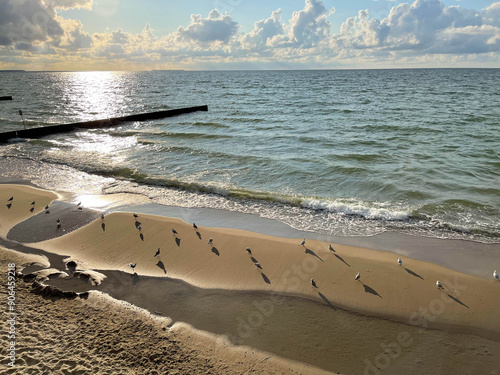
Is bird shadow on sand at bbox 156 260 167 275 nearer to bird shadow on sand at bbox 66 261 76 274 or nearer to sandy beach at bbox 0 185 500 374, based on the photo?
sandy beach at bbox 0 185 500 374

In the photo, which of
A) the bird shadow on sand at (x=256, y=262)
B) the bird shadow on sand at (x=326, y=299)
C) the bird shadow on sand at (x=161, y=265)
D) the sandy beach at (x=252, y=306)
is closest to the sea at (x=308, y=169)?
the sandy beach at (x=252, y=306)

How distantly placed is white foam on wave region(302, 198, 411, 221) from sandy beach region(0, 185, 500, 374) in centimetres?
229

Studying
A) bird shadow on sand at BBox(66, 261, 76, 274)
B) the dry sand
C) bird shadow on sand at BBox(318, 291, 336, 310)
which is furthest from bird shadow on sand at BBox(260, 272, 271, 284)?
bird shadow on sand at BBox(66, 261, 76, 274)

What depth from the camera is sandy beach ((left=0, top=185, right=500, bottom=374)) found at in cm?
441

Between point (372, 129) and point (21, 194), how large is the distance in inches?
852

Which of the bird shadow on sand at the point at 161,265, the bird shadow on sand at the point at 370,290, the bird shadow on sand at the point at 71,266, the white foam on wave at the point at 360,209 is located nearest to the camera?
the bird shadow on sand at the point at 370,290

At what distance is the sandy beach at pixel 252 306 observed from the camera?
4.41 metres

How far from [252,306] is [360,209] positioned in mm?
5822

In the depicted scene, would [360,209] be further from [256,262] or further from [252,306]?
[252,306]

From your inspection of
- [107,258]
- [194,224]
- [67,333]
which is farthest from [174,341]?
[194,224]

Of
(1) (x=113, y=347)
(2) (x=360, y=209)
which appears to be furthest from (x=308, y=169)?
(1) (x=113, y=347)

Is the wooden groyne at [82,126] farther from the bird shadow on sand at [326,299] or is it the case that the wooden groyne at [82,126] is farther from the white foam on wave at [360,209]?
the bird shadow on sand at [326,299]

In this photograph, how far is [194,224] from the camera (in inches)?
338

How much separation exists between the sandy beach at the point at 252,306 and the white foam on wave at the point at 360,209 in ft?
7.52
